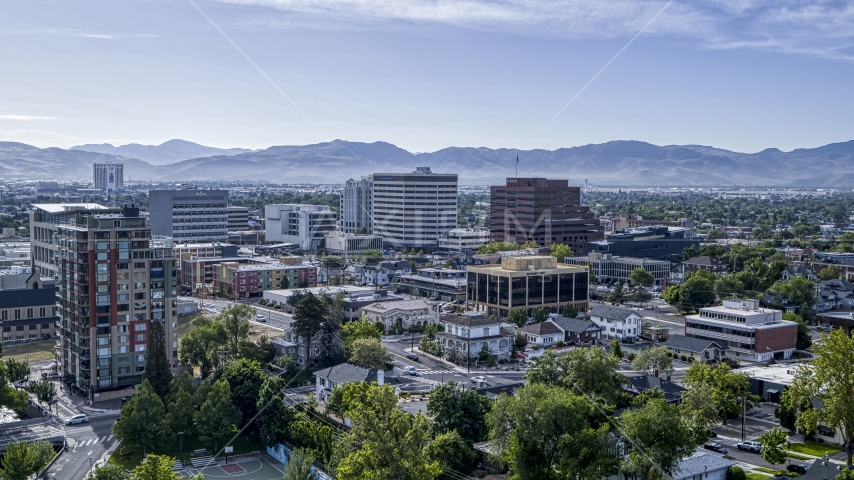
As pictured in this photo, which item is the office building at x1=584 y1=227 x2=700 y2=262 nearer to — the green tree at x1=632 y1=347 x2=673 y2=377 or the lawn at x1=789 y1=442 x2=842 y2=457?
the green tree at x1=632 y1=347 x2=673 y2=377

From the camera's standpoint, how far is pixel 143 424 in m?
23.6

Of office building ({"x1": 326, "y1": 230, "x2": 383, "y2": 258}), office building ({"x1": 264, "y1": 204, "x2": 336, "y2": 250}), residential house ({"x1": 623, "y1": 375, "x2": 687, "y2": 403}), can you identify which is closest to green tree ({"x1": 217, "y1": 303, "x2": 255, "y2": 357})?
residential house ({"x1": 623, "y1": 375, "x2": 687, "y2": 403})

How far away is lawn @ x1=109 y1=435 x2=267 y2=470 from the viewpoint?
2345cm

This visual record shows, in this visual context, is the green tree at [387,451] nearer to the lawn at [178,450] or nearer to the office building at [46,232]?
the lawn at [178,450]

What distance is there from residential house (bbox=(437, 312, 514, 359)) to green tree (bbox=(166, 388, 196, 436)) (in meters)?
13.0

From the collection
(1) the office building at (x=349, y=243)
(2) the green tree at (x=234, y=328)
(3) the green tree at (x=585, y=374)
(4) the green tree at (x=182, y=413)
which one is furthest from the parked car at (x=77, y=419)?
(1) the office building at (x=349, y=243)

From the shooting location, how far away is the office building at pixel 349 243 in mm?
74688

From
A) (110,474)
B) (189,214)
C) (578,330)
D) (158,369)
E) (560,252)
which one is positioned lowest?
(578,330)

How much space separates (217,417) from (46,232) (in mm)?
24016

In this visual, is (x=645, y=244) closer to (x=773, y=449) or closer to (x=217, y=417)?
(x=773, y=449)

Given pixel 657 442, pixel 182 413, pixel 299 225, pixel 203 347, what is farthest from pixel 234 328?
pixel 299 225

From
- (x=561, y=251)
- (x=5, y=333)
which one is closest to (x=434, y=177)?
(x=561, y=251)

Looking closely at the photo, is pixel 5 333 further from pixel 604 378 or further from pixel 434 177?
pixel 434 177

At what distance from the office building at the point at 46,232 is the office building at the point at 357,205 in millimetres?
46101
